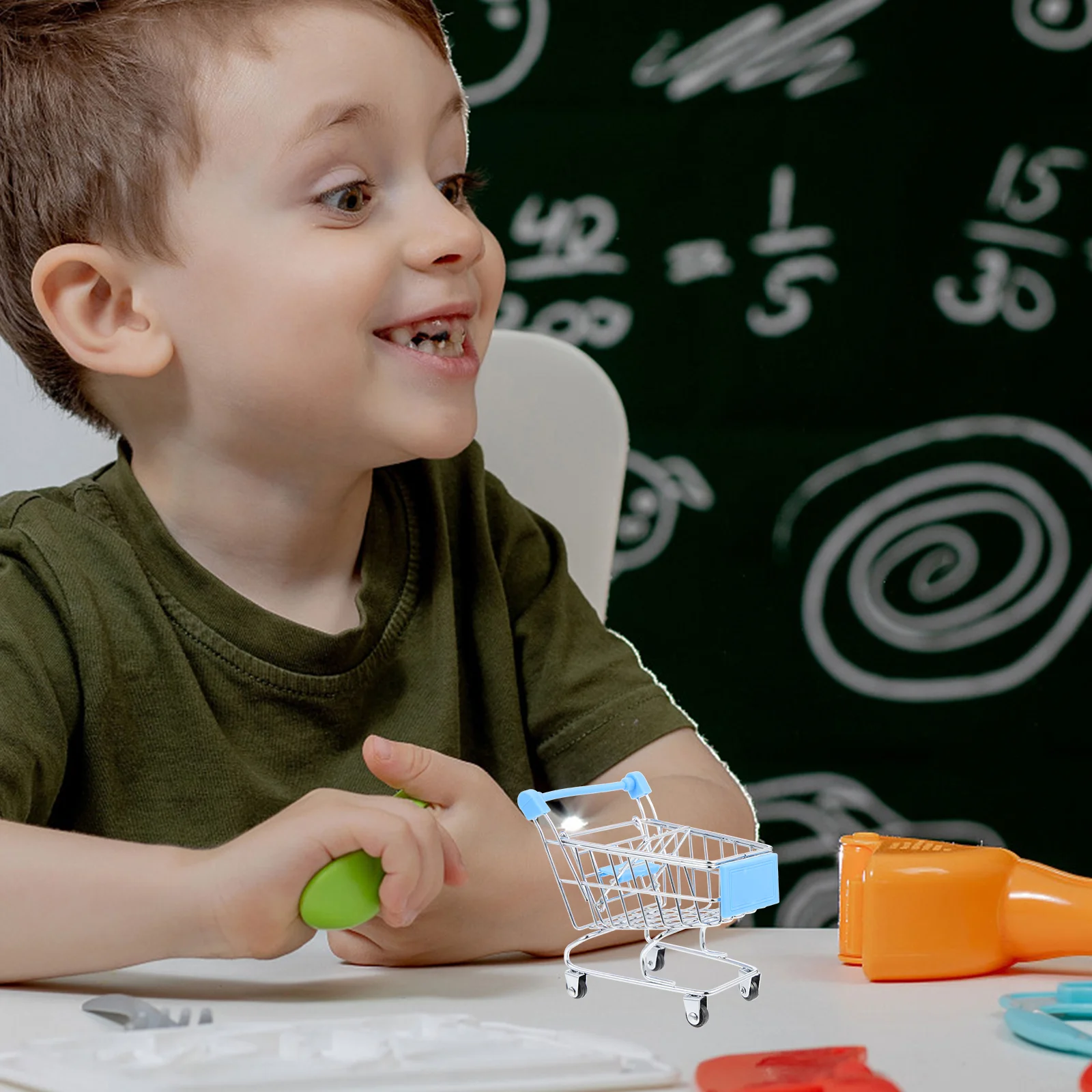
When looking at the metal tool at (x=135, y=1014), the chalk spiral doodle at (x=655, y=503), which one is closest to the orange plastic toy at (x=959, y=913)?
the metal tool at (x=135, y=1014)

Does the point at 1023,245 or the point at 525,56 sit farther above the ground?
the point at 525,56

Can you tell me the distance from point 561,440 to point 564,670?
0.22 m

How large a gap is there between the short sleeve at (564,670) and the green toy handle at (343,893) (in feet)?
1.02

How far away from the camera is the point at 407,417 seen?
0.75 meters

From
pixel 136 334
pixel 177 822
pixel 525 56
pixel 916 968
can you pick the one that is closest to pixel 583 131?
pixel 525 56

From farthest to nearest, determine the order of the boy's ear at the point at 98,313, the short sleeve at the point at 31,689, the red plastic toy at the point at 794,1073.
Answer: the boy's ear at the point at 98,313
the short sleeve at the point at 31,689
the red plastic toy at the point at 794,1073

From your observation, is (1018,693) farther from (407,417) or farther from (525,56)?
(407,417)

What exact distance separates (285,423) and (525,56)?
100 cm

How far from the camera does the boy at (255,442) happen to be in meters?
0.73

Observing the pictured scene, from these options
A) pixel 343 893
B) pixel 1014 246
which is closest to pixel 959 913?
pixel 343 893

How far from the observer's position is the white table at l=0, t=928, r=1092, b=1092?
450 millimetres

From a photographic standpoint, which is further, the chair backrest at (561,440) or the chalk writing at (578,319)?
the chalk writing at (578,319)

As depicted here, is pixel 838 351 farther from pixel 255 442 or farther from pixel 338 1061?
pixel 338 1061

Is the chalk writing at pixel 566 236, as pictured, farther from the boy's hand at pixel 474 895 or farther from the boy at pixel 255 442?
the boy's hand at pixel 474 895
